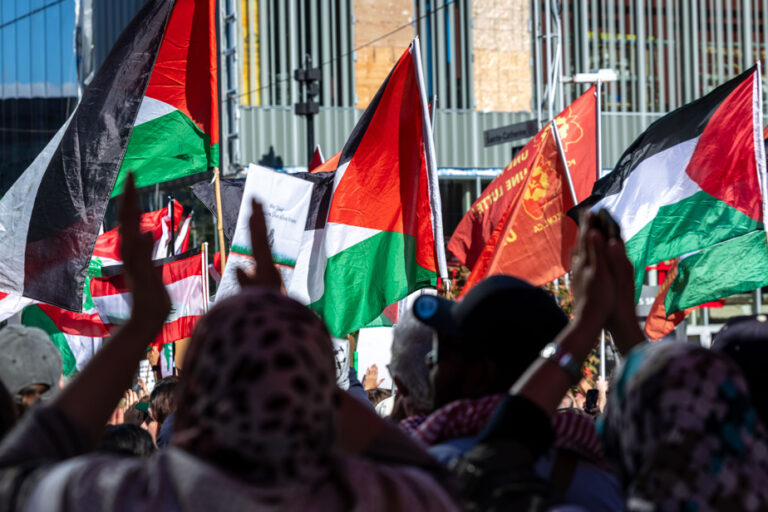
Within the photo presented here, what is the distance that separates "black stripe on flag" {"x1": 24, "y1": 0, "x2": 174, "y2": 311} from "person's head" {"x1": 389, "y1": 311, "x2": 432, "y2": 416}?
149 inches

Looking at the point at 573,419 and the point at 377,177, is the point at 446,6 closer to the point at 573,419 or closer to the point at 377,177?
the point at 377,177

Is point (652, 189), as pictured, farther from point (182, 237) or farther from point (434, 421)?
point (182, 237)

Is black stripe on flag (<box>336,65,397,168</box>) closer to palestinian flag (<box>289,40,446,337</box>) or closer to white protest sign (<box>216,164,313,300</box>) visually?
palestinian flag (<box>289,40,446,337</box>)

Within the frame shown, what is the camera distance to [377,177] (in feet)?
27.1

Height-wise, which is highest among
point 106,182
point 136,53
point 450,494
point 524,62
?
point 524,62

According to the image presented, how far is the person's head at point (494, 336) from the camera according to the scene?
247 centimetres

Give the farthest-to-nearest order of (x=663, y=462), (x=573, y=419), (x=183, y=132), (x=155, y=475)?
1. (x=183, y=132)
2. (x=573, y=419)
3. (x=663, y=462)
4. (x=155, y=475)

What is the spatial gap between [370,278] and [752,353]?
566 centimetres

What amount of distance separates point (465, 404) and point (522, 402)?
28 centimetres

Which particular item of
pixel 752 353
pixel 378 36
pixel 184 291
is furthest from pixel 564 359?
pixel 378 36

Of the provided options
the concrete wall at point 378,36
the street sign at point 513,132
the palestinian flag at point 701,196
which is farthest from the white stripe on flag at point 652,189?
the concrete wall at point 378,36

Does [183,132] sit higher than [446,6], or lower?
lower

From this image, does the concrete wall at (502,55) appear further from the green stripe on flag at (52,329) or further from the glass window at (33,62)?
the green stripe on flag at (52,329)

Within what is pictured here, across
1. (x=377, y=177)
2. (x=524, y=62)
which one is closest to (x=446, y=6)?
(x=524, y=62)
